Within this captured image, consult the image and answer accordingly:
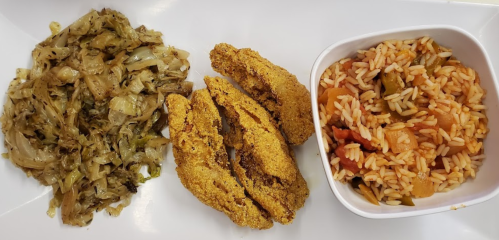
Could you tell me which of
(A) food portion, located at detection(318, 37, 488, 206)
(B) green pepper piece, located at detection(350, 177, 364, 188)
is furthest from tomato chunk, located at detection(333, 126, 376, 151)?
(B) green pepper piece, located at detection(350, 177, 364, 188)

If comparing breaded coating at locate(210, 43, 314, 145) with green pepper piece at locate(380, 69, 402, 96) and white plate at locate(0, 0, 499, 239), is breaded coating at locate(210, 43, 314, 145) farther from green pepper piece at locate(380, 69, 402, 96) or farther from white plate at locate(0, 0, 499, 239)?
green pepper piece at locate(380, 69, 402, 96)

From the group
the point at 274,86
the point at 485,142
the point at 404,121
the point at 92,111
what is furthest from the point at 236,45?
the point at 485,142

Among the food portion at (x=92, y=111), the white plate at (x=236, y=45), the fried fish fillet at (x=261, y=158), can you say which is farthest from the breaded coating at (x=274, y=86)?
the food portion at (x=92, y=111)

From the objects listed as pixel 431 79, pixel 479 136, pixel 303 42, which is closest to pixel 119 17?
pixel 303 42

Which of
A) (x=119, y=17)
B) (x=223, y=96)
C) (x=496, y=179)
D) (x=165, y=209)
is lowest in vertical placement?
(x=165, y=209)

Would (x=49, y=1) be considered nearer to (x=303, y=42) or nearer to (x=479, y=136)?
(x=303, y=42)
